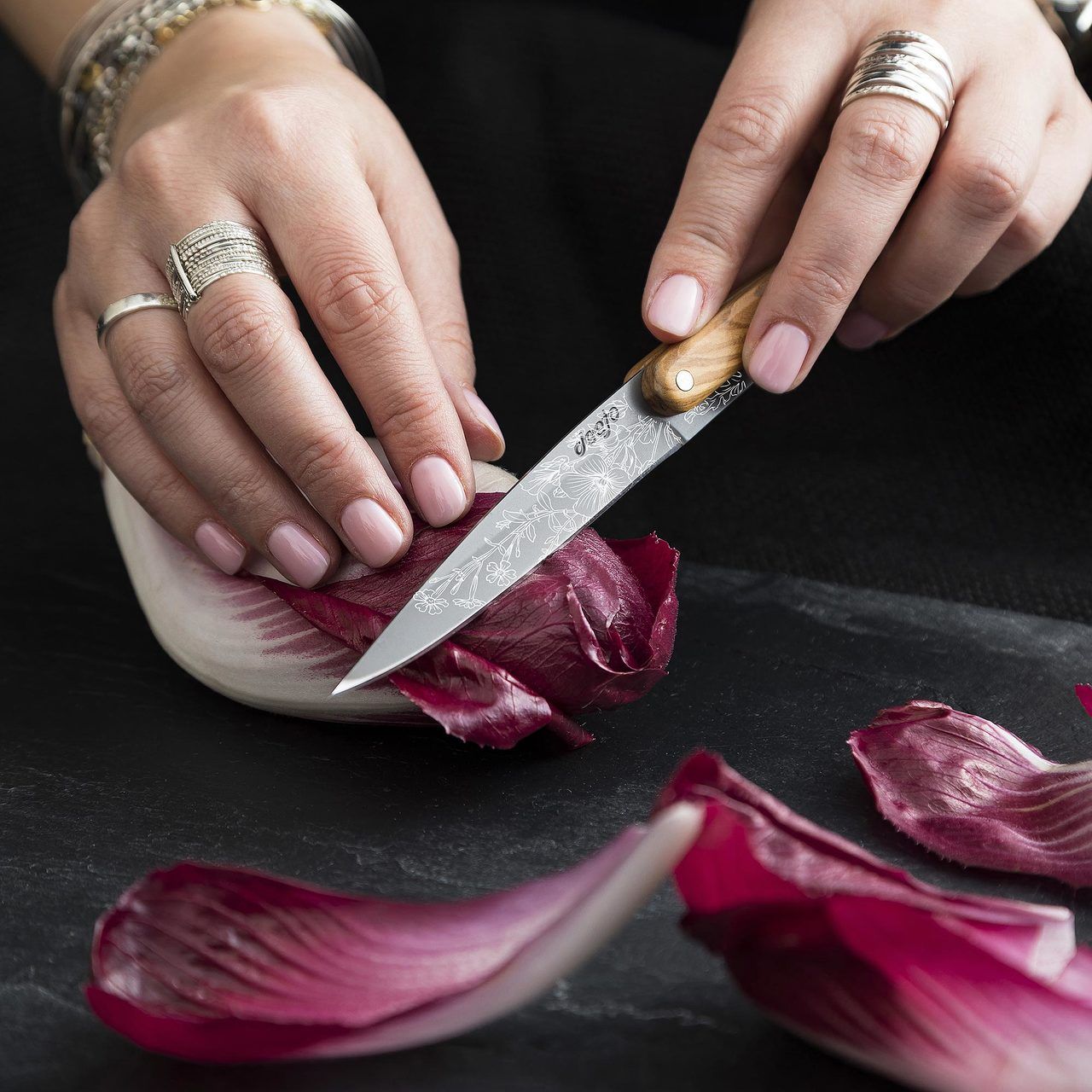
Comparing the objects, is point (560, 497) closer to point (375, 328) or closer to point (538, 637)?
point (538, 637)

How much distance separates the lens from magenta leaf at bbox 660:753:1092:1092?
0.62m

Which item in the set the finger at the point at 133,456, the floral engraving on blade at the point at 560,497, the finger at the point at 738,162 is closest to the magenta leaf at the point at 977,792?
the floral engraving on blade at the point at 560,497

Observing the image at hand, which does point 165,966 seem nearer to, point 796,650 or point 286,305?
point 286,305

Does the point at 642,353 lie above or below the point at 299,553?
below

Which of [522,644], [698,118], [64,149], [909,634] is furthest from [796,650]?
[64,149]

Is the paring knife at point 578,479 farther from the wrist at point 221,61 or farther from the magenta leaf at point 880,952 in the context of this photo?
the wrist at point 221,61

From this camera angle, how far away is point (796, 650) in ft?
4.12

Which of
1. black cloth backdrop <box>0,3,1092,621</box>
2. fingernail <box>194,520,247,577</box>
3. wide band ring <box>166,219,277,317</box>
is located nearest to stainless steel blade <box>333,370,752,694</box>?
fingernail <box>194,520,247,577</box>

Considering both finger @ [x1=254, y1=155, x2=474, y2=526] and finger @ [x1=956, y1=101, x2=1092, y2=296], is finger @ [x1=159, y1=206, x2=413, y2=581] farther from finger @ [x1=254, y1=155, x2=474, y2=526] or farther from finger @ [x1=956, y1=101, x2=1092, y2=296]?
finger @ [x1=956, y1=101, x2=1092, y2=296]

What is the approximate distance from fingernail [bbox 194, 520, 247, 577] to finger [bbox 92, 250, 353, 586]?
0.03 m

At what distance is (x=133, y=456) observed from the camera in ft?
3.99

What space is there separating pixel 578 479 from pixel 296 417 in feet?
0.88

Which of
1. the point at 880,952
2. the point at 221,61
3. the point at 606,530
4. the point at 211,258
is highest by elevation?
the point at 221,61

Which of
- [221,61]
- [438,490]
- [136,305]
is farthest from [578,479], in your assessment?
[221,61]
